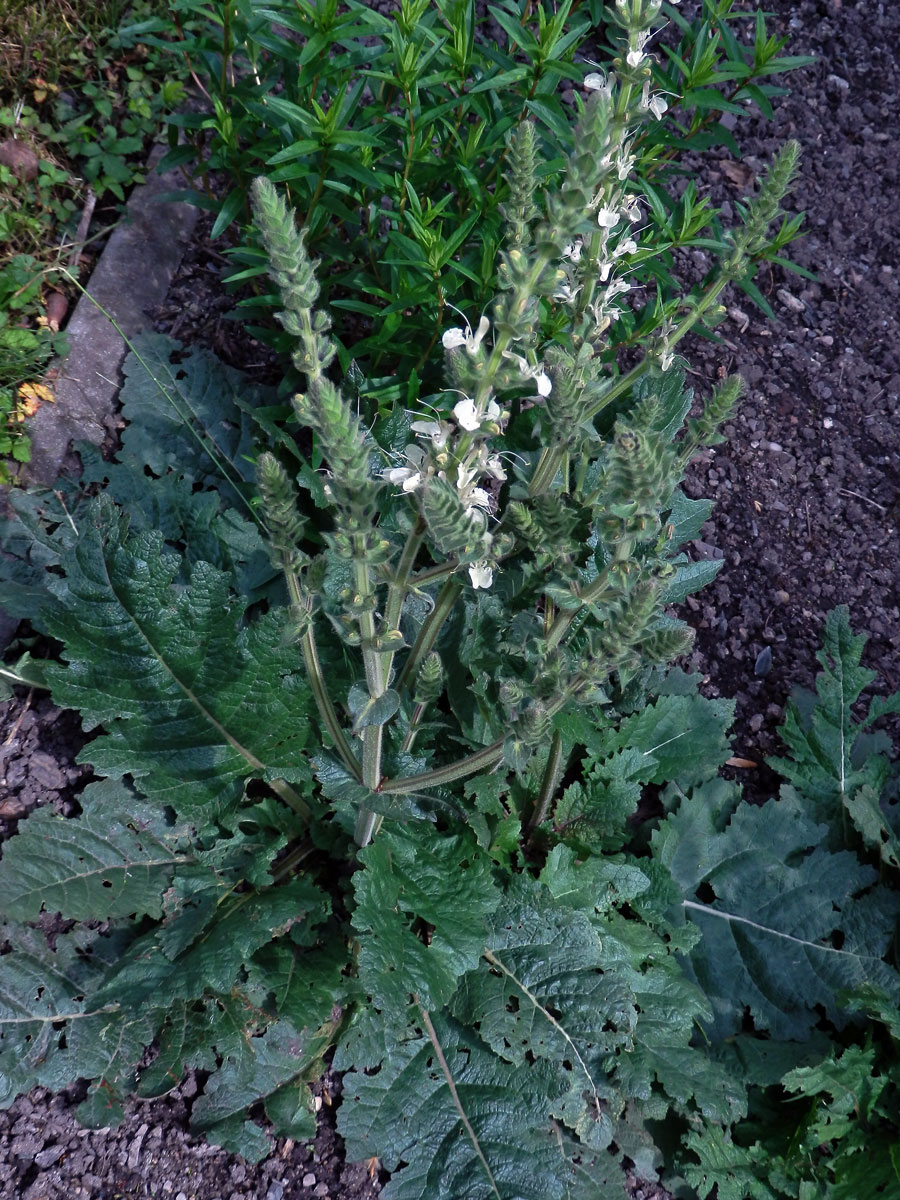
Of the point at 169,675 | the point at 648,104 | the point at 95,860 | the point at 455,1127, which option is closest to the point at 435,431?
the point at 648,104

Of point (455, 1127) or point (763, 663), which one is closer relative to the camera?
point (455, 1127)

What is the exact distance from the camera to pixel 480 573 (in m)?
2.01

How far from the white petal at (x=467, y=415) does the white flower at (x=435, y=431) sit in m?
0.07

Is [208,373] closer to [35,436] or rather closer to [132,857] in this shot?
[35,436]

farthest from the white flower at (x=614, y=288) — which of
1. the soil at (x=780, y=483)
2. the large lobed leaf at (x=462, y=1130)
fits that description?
the large lobed leaf at (x=462, y=1130)

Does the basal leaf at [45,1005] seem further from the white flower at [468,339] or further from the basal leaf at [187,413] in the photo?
the white flower at [468,339]

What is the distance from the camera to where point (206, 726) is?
290cm

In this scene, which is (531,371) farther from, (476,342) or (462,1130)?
(462,1130)

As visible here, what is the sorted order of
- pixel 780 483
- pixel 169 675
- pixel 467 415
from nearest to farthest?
pixel 467 415
pixel 169 675
pixel 780 483

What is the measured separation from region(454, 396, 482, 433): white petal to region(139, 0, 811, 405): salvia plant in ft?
4.13

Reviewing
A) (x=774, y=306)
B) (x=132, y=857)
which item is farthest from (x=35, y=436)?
(x=774, y=306)

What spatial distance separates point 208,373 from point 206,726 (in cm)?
142

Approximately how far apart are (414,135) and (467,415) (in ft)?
5.29

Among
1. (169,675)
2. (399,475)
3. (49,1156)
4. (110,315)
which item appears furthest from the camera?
(110,315)
